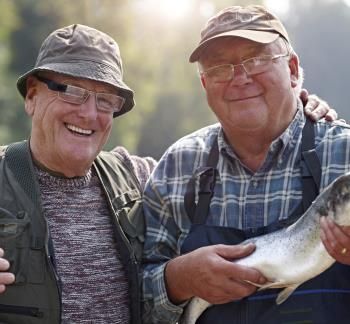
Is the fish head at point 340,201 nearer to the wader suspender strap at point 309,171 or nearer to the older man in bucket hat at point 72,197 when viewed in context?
the wader suspender strap at point 309,171

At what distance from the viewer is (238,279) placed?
151 inches

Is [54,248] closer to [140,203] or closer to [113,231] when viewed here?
[113,231]

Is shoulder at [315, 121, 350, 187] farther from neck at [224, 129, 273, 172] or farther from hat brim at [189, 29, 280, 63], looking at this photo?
hat brim at [189, 29, 280, 63]

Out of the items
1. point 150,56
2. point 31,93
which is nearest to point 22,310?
point 31,93

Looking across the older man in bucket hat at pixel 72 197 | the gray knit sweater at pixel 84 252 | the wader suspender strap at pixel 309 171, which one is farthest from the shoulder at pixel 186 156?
the wader suspender strap at pixel 309 171

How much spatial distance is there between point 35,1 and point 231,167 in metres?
27.8

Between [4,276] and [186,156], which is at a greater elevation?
[186,156]

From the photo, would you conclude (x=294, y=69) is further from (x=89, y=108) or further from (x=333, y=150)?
(x=89, y=108)

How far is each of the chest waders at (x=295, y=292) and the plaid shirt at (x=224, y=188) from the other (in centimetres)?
5

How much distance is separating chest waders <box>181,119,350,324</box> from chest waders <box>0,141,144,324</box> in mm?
362

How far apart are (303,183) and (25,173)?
152cm

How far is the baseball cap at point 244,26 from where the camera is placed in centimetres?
409

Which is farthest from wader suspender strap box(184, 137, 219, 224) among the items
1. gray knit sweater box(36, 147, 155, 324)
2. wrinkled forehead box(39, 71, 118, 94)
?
wrinkled forehead box(39, 71, 118, 94)

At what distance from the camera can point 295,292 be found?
3867 mm
